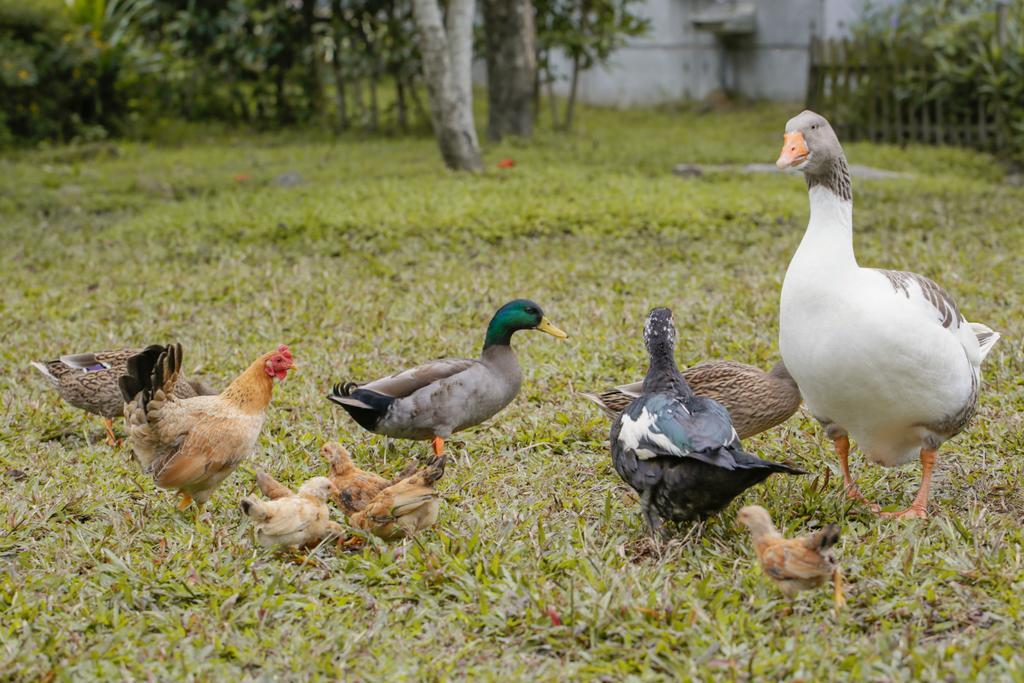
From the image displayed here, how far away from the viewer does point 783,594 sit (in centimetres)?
330

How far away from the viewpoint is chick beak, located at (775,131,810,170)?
388cm

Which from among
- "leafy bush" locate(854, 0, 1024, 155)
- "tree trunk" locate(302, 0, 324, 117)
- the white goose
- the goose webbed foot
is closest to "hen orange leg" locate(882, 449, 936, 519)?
the white goose

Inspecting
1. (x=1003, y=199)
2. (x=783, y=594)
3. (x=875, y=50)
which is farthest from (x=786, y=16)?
(x=783, y=594)

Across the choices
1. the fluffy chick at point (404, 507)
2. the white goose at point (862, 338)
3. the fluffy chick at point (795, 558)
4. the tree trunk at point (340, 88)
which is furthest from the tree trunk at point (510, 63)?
the fluffy chick at point (795, 558)

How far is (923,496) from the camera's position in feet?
13.2

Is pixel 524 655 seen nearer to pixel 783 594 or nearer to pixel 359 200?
pixel 783 594

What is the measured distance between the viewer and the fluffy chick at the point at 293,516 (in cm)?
354

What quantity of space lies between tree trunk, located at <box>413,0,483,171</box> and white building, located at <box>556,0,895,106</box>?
9692 mm

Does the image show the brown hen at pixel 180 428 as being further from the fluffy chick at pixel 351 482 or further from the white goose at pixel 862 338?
the white goose at pixel 862 338

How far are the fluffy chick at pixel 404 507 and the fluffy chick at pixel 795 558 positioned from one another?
3.47ft

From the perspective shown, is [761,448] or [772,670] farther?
[761,448]

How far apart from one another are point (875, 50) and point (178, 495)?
545 inches

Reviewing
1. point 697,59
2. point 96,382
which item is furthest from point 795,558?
point 697,59

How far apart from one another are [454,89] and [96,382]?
24.9ft
